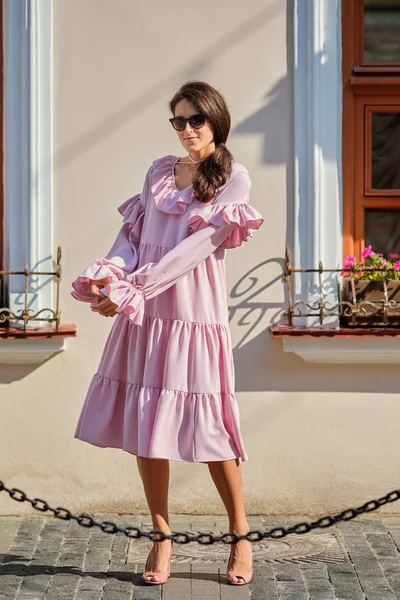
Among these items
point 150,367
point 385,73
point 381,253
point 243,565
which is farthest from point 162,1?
point 243,565

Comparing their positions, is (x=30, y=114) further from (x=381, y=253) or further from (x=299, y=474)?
(x=299, y=474)

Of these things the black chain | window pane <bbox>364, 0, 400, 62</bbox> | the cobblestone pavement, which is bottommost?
the cobblestone pavement

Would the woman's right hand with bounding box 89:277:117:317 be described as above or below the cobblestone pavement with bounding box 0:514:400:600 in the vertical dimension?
above

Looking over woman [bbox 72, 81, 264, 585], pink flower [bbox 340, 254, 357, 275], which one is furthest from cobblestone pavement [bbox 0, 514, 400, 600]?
pink flower [bbox 340, 254, 357, 275]

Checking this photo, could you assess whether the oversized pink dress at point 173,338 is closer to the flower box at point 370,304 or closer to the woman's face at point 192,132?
the woman's face at point 192,132

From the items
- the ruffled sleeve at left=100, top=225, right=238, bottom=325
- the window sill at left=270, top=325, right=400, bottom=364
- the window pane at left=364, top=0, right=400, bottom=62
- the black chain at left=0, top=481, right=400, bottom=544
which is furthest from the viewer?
the window pane at left=364, top=0, right=400, bottom=62

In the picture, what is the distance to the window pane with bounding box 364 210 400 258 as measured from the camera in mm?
4984

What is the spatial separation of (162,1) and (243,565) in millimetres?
2736

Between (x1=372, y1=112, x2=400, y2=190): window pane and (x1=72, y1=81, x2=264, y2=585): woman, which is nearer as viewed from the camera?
(x1=72, y1=81, x2=264, y2=585): woman

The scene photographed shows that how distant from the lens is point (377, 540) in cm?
449

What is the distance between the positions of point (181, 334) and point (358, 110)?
71.0 inches

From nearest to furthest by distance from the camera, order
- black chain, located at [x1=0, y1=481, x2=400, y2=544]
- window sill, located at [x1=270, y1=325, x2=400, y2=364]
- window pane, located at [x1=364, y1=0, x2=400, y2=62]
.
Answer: black chain, located at [x1=0, y1=481, x2=400, y2=544] < window sill, located at [x1=270, y1=325, x2=400, y2=364] < window pane, located at [x1=364, y1=0, x2=400, y2=62]

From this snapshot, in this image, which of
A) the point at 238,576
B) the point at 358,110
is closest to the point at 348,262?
the point at 358,110

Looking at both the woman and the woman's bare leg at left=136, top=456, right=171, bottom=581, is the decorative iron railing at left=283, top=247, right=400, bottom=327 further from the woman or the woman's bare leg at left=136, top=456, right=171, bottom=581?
the woman's bare leg at left=136, top=456, right=171, bottom=581
